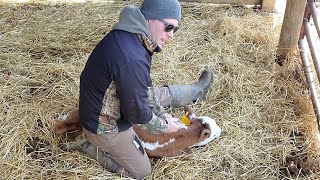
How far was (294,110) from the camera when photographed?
3654 millimetres

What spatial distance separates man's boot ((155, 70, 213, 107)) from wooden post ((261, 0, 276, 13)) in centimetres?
161

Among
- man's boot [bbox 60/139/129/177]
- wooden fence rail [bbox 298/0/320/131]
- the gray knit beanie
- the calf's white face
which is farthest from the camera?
wooden fence rail [bbox 298/0/320/131]

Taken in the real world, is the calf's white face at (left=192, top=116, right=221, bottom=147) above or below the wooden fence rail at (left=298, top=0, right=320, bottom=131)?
below

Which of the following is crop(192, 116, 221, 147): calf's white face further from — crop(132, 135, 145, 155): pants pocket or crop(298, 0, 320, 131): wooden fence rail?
crop(298, 0, 320, 131): wooden fence rail

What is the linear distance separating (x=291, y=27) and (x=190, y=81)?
93 centimetres

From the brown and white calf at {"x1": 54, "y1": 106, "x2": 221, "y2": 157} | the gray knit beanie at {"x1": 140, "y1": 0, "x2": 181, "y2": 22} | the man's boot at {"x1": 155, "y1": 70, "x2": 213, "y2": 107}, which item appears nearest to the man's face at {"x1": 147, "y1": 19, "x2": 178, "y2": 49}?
the gray knit beanie at {"x1": 140, "y1": 0, "x2": 181, "y2": 22}

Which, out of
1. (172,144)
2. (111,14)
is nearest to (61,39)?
(111,14)

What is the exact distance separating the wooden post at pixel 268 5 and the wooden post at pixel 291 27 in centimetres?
95

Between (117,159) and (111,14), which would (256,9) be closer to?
(111,14)

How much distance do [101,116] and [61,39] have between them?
1.86m

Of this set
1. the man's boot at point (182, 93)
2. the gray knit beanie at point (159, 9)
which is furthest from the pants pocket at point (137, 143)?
A: the gray knit beanie at point (159, 9)

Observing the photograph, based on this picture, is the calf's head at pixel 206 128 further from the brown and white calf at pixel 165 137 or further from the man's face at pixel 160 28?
the man's face at pixel 160 28

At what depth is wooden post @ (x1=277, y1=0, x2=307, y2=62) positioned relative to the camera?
387cm

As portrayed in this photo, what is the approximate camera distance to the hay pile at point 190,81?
316 cm
